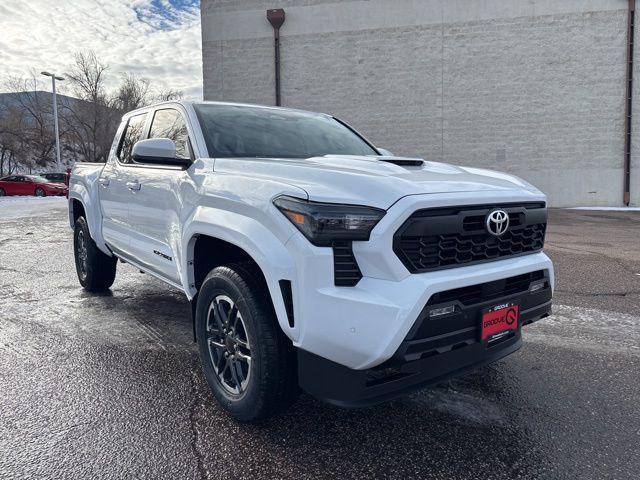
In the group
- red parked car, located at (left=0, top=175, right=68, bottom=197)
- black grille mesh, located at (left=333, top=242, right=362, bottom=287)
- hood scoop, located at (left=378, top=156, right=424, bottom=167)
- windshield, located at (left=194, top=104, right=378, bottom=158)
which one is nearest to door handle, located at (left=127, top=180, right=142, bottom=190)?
windshield, located at (left=194, top=104, right=378, bottom=158)

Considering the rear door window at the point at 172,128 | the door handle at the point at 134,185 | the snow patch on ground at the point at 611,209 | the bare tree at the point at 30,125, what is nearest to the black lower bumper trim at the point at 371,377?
the rear door window at the point at 172,128

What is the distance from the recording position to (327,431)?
2736 mm

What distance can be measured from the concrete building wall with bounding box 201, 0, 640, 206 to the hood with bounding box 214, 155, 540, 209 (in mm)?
18477

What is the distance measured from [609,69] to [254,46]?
14136mm

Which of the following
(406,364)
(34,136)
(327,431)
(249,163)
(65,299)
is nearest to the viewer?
(406,364)

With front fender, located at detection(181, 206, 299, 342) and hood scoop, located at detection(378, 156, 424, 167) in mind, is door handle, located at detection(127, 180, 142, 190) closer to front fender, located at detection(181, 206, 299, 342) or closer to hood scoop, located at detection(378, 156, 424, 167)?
front fender, located at detection(181, 206, 299, 342)

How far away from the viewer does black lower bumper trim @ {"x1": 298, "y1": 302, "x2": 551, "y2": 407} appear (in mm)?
2273

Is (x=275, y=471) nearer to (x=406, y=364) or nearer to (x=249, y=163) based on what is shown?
(x=406, y=364)

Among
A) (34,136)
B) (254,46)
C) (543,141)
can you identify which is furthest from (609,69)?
(34,136)

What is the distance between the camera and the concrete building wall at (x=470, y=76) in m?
19.6

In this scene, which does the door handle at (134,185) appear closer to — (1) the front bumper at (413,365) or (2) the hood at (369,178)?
(2) the hood at (369,178)

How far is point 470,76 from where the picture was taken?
20344mm

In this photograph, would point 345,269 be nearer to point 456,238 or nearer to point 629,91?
point 456,238

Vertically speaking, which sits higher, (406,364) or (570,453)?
(406,364)
